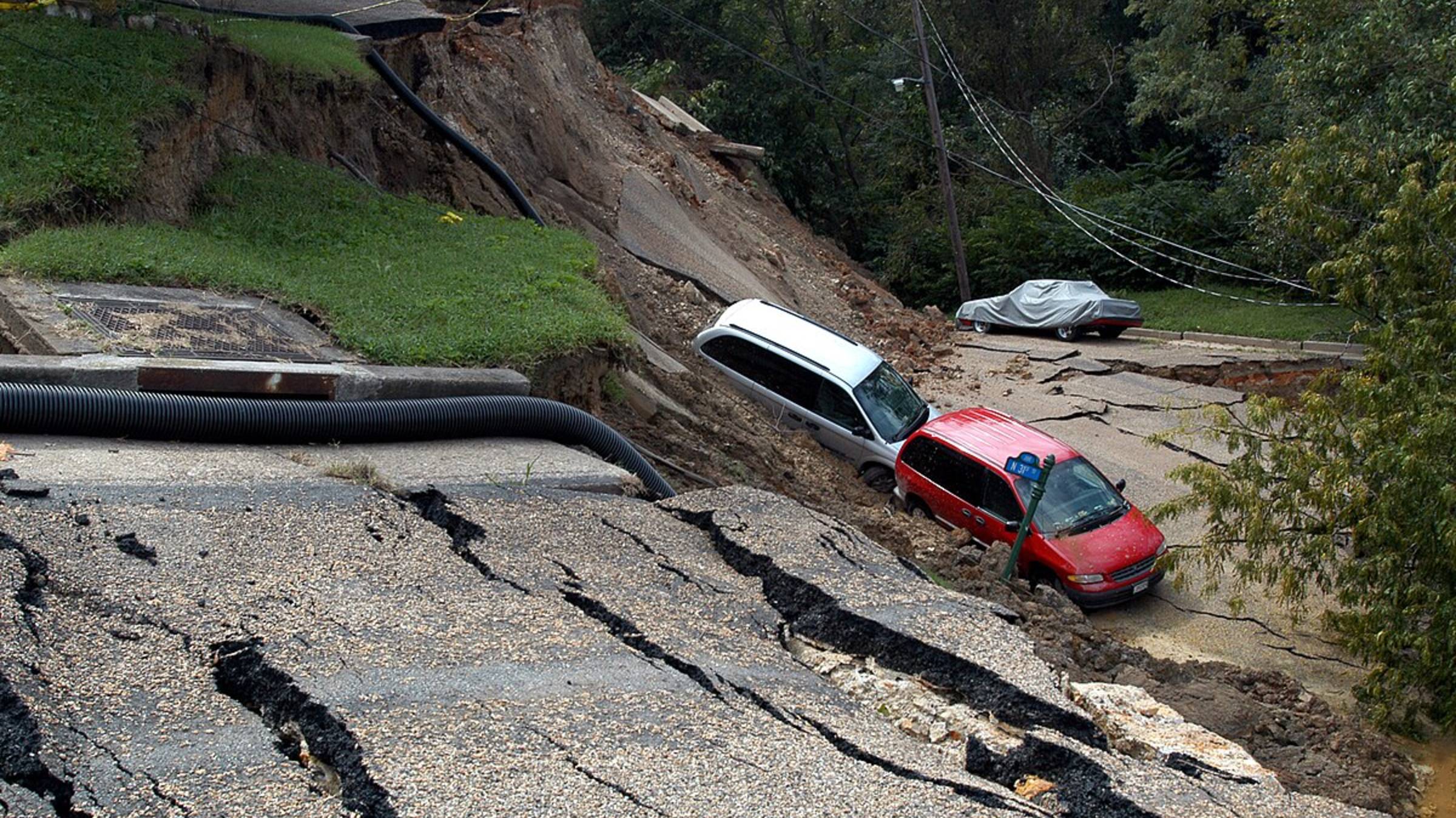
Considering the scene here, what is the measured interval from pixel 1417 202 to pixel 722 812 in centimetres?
912

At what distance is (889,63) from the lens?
1369 inches

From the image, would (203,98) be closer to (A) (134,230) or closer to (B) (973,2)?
(A) (134,230)

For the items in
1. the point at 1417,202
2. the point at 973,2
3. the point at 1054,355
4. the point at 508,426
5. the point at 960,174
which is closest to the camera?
the point at 508,426

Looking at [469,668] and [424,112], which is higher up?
[424,112]

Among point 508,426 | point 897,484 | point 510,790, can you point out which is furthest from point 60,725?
point 897,484

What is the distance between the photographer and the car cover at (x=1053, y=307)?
2558cm

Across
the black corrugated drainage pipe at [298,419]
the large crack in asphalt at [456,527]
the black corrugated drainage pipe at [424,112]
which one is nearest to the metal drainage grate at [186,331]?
the black corrugated drainage pipe at [298,419]

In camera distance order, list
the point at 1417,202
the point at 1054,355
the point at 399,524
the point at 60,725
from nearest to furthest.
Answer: the point at 60,725
the point at 399,524
the point at 1417,202
the point at 1054,355

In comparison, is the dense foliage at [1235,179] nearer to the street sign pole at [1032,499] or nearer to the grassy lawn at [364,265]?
the street sign pole at [1032,499]

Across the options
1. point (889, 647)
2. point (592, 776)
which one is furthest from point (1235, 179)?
point (592, 776)

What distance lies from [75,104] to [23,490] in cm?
675

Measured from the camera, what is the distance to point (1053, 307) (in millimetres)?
26188

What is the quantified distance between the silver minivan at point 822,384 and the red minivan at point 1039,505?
2.50 feet

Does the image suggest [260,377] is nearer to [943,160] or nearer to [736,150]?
[736,150]
